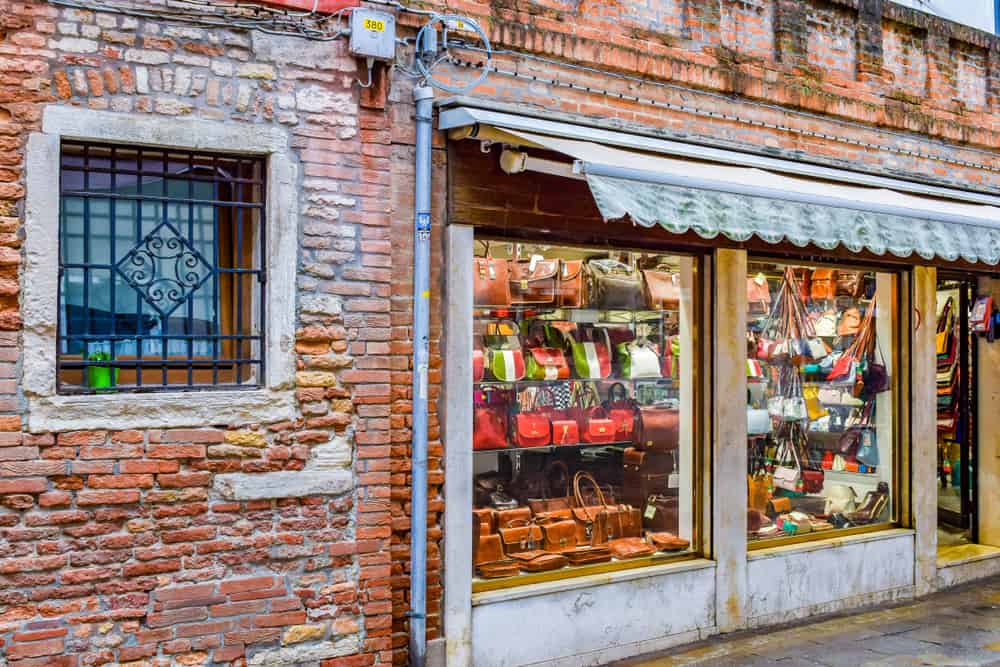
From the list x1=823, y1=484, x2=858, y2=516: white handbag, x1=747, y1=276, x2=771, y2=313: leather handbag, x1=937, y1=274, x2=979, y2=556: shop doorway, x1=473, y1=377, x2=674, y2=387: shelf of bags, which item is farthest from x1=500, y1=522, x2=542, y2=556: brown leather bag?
x1=937, y1=274, x2=979, y2=556: shop doorway

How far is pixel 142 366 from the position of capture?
5.09 m

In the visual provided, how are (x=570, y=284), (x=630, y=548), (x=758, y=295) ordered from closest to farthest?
(x=570, y=284) < (x=630, y=548) < (x=758, y=295)

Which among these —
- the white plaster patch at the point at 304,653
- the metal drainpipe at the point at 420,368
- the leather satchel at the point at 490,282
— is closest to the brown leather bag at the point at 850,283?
the leather satchel at the point at 490,282

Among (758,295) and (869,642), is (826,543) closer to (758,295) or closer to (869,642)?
(869,642)

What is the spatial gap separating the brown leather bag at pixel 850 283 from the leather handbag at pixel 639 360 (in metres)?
2.15

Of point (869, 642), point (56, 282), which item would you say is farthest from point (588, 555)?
point (56, 282)

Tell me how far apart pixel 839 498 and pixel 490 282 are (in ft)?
13.2

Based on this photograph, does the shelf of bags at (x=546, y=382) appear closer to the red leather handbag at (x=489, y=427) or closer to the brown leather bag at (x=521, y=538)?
the red leather handbag at (x=489, y=427)

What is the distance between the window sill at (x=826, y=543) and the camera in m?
7.64

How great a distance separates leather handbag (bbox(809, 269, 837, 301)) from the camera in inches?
333

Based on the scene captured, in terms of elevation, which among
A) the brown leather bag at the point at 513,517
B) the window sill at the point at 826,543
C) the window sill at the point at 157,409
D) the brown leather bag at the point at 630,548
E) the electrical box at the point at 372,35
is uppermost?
the electrical box at the point at 372,35

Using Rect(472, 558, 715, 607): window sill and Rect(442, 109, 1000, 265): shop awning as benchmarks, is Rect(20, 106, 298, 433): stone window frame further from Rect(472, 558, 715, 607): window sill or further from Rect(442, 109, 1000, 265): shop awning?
Rect(472, 558, 715, 607): window sill

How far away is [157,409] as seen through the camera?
498 centimetres

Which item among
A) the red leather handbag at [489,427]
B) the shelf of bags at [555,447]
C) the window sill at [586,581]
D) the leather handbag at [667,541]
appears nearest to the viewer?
the window sill at [586,581]
